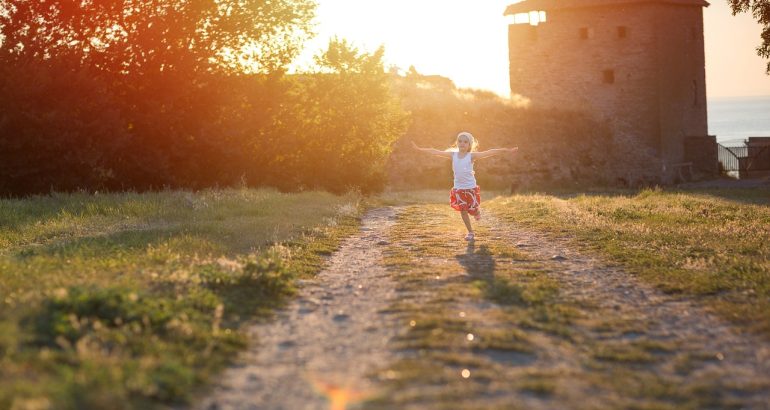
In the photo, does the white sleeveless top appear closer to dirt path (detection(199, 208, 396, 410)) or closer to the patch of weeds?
dirt path (detection(199, 208, 396, 410))

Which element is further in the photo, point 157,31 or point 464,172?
point 157,31

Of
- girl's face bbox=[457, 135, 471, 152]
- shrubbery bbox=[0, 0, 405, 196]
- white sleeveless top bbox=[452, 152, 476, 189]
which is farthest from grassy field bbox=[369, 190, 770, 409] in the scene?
shrubbery bbox=[0, 0, 405, 196]

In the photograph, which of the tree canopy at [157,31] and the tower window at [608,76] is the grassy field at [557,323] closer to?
the tree canopy at [157,31]

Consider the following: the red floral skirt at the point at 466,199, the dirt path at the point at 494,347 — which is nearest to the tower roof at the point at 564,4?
the red floral skirt at the point at 466,199

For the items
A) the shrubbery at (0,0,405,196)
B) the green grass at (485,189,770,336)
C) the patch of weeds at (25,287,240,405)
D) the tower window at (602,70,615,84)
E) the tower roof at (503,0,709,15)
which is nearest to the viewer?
the patch of weeds at (25,287,240,405)

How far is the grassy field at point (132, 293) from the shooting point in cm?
514

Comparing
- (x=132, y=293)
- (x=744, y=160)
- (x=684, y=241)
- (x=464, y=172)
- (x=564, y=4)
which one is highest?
(x=564, y=4)

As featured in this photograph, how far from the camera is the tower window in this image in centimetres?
5166

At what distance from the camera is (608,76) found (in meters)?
51.8

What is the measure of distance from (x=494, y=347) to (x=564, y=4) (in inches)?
1880

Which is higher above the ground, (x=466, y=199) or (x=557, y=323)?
(x=466, y=199)

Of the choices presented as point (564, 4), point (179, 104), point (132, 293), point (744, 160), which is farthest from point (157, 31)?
point (744, 160)

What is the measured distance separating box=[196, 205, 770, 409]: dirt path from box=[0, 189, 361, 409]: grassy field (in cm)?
40

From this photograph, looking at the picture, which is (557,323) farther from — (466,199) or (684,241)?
(466,199)
